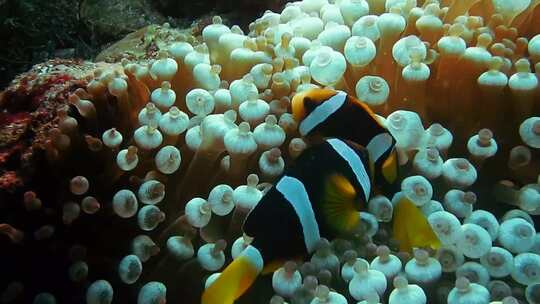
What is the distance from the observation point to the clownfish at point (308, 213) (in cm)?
124

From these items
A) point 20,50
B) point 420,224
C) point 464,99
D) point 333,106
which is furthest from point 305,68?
point 20,50

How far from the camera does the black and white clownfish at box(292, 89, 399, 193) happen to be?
1.38m

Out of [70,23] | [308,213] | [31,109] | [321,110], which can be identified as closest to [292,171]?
[308,213]

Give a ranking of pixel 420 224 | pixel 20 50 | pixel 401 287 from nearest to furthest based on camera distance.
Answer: pixel 401 287
pixel 420 224
pixel 20 50

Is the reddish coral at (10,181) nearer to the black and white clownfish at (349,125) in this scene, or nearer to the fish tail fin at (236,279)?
the fish tail fin at (236,279)

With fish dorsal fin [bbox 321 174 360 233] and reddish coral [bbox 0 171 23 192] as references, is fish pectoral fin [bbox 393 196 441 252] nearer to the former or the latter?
fish dorsal fin [bbox 321 174 360 233]

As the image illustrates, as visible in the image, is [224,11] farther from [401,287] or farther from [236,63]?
[401,287]

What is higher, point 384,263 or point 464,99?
point 464,99

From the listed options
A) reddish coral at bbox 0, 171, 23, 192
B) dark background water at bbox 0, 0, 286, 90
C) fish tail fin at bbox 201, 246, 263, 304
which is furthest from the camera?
dark background water at bbox 0, 0, 286, 90

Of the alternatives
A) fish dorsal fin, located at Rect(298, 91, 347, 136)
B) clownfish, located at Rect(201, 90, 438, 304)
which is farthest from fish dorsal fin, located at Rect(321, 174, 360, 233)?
fish dorsal fin, located at Rect(298, 91, 347, 136)

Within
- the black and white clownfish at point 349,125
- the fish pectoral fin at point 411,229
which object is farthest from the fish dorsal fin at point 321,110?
the fish pectoral fin at point 411,229

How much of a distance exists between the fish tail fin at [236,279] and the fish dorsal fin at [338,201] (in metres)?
0.19

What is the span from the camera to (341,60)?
5.16 feet

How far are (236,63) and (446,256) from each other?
878 mm
